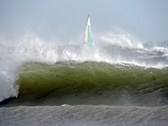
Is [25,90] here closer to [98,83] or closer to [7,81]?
[7,81]

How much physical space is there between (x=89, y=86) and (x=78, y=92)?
0.98 meters

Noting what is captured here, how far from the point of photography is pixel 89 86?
33.2 ft

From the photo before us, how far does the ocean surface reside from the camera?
17.8ft

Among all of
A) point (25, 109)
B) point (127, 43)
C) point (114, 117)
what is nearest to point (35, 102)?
point (25, 109)

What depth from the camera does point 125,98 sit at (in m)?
8.31

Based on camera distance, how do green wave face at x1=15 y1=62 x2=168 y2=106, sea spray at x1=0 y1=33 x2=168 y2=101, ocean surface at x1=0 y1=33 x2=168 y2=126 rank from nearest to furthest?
1. ocean surface at x1=0 y1=33 x2=168 y2=126
2. green wave face at x1=15 y1=62 x2=168 y2=106
3. sea spray at x1=0 y1=33 x2=168 y2=101

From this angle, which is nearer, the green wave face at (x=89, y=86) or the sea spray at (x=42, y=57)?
the green wave face at (x=89, y=86)

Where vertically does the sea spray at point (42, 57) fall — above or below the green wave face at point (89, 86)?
above

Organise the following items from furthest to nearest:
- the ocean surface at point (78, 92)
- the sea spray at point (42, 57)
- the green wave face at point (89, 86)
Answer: the sea spray at point (42, 57)
the green wave face at point (89, 86)
the ocean surface at point (78, 92)

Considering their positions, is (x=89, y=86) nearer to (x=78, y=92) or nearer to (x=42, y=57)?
(x=78, y=92)

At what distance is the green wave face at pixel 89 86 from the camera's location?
323 inches

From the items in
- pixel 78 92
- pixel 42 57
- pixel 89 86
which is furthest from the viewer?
pixel 42 57

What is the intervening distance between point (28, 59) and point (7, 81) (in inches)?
212

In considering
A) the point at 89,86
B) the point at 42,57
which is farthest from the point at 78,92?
the point at 42,57
